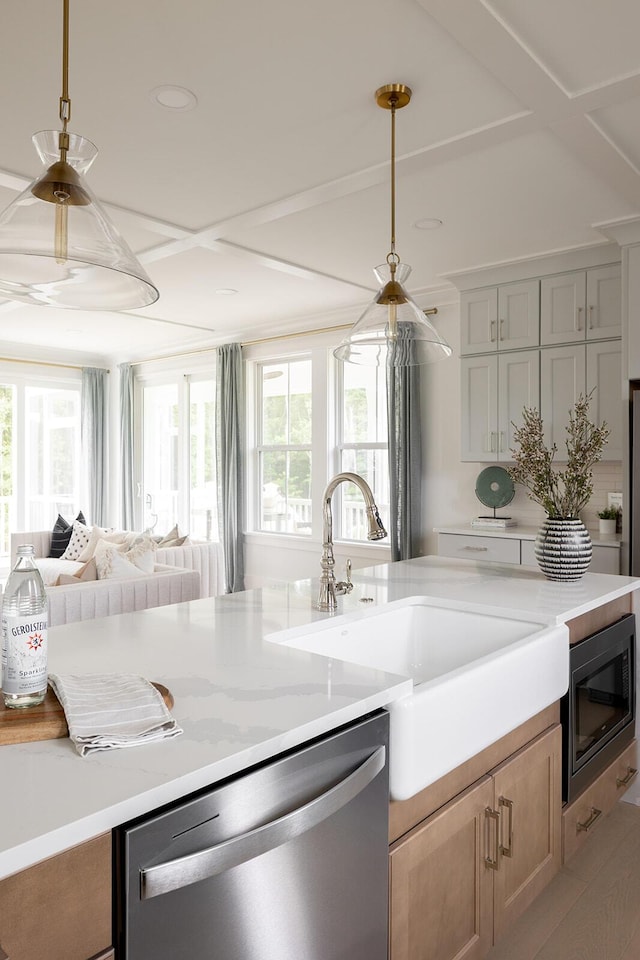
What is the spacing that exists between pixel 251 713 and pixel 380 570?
1.60 meters

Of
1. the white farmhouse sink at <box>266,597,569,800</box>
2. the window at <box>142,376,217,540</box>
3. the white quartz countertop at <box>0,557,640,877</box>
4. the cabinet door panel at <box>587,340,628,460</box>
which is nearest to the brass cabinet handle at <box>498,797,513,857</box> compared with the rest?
the white farmhouse sink at <box>266,597,569,800</box>

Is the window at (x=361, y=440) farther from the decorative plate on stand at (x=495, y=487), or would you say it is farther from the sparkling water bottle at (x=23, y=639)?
the sparkling water bottle at (x=23, y=639)

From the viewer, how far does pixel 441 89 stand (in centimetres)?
236

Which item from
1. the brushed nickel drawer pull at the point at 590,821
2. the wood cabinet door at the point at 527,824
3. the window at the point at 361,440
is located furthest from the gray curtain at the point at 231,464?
the wood cabinet door at the point at 527,824

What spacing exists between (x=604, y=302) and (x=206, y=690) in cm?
360

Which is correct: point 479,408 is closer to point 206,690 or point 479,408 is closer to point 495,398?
point 495,398

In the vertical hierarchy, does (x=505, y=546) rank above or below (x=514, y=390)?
below

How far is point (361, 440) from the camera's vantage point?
19.2ft

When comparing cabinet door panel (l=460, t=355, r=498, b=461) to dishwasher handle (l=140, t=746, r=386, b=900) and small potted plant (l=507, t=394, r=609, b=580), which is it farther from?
dishwasher handle (l=140, t=746, r=386, b=900)

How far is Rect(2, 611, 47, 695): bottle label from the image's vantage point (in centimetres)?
109

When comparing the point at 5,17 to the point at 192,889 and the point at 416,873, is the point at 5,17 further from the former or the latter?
the point at 416,873

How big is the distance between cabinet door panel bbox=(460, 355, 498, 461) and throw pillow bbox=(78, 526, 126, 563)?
292 centimetres

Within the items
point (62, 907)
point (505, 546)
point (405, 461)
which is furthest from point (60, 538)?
point (62, 907)

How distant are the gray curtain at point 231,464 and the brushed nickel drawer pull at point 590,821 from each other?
15.1ft
